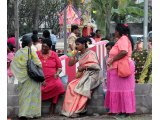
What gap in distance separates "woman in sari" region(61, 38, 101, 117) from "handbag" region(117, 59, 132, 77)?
1.70 ft

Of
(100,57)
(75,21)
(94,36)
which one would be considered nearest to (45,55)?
(100,57)

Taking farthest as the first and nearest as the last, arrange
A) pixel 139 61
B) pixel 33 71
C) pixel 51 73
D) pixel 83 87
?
pixel 139 61 → pixel 51 73 → pixel 83 87 → pixel 33 71

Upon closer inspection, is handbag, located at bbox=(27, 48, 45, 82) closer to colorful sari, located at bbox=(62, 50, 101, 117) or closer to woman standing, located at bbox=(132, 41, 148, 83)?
colorful sari, located at bbox=(62, 50, 101, 117)

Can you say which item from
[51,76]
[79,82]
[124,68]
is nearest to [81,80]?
[79,82]

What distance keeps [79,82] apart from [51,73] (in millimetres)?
540

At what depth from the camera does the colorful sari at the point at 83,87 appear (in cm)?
857

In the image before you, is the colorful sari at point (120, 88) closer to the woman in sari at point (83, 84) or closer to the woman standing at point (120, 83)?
the woman standing at point (120, 83)

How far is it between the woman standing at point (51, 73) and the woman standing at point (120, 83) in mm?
948

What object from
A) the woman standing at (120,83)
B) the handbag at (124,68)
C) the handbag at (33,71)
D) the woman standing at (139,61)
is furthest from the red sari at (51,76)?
the woman standing at (139,61)

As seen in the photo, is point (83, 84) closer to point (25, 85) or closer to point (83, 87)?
point (83, 87)

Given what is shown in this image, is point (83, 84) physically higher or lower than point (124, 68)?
lower

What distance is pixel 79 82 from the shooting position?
8633 millimetres

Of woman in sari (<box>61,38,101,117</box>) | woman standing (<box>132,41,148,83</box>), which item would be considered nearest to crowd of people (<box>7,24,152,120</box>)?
woman in sari (<box>61,38,101,117</box>)
